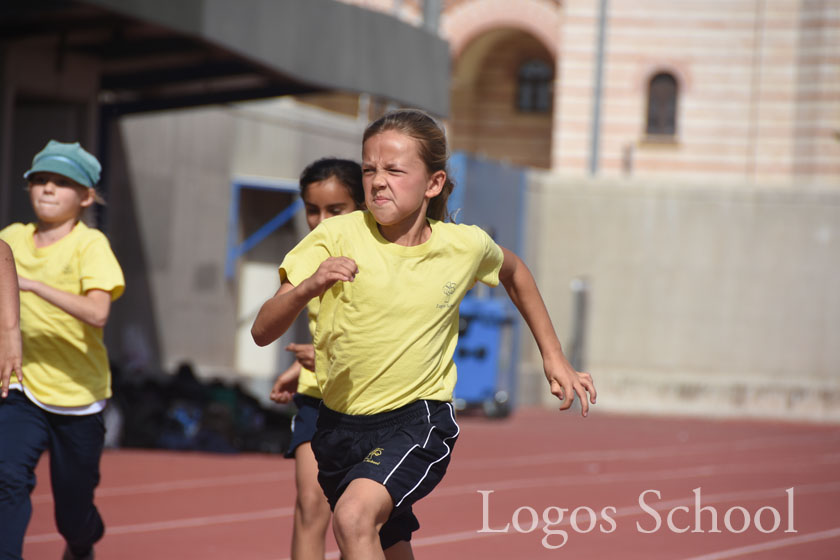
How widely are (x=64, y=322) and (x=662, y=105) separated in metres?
32.6

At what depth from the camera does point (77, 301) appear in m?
5.62

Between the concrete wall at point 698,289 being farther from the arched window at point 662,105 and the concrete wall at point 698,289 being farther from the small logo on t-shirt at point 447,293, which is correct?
the small logo on t-shirt at point 447,293

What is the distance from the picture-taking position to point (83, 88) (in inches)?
560

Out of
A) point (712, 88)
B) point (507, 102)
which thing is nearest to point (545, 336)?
point (712, 88)

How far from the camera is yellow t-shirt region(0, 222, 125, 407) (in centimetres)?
576

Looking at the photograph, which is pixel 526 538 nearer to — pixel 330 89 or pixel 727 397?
pixel 330 89

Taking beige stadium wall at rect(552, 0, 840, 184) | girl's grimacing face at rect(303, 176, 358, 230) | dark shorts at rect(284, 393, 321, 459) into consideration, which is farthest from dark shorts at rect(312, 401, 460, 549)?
beige stadium wall at rect(552, 0, 840, 184)

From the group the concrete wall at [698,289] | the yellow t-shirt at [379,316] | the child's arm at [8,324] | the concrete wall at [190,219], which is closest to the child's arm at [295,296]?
the yellow t-shirt at [379,316]

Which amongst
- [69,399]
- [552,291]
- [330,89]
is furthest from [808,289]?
[69,399]

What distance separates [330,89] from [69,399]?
8.14m

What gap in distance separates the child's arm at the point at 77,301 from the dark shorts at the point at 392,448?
4.47 ft

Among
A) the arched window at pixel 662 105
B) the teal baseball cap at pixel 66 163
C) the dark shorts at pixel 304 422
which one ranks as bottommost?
the dark shorts at pixel 304 422

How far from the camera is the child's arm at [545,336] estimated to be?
471 cm

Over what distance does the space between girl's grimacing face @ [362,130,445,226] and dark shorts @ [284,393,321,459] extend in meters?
1.22
